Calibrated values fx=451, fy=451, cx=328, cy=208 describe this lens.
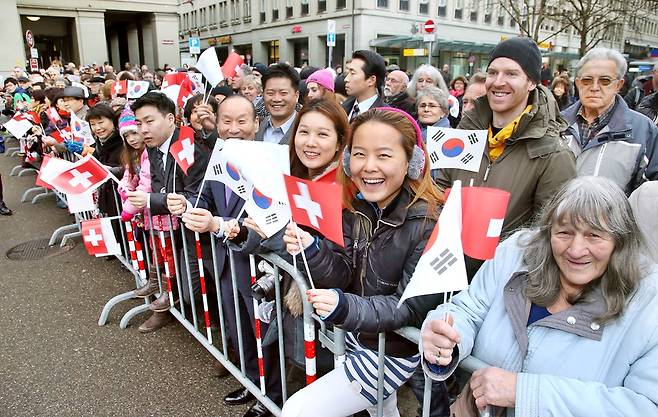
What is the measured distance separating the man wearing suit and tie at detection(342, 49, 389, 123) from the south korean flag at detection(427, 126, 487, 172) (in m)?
2.31

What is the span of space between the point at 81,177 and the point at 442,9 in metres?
40.9

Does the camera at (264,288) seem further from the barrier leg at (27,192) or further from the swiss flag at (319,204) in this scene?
the barrier leg at (27,192)

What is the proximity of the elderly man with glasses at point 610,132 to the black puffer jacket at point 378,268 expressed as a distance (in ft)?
6.06

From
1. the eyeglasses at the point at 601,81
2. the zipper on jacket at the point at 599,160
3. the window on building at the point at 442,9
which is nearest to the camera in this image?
the zipper on jacket at the point at 599,160

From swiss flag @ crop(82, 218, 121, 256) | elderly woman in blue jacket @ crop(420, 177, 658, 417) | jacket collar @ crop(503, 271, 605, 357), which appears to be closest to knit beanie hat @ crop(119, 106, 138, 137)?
swiss flag @ crop(82, 218, 121, 256)

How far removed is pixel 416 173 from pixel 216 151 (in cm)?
138

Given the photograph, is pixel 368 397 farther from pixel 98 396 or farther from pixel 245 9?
pixel 245 9

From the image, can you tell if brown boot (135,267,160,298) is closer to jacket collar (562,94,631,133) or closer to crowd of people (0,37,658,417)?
crowd of people (0,37,658,417)

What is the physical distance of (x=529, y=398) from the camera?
1.49 m

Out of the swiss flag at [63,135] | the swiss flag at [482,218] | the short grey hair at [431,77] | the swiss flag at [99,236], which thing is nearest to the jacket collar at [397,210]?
the swiss flag at [482,218]

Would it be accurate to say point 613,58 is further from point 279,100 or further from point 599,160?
point 279,100

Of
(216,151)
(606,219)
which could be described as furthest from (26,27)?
(606,219)

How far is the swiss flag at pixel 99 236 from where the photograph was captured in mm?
3879

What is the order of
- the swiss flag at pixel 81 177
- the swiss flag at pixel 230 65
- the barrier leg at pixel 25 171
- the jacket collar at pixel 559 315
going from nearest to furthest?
1. the jacket collar at pixel 559 315
2. the swiss flag at pixel 81 177
3. the swiss flag at pixel 230 65
4. the barrier leg at pixel 25 171
